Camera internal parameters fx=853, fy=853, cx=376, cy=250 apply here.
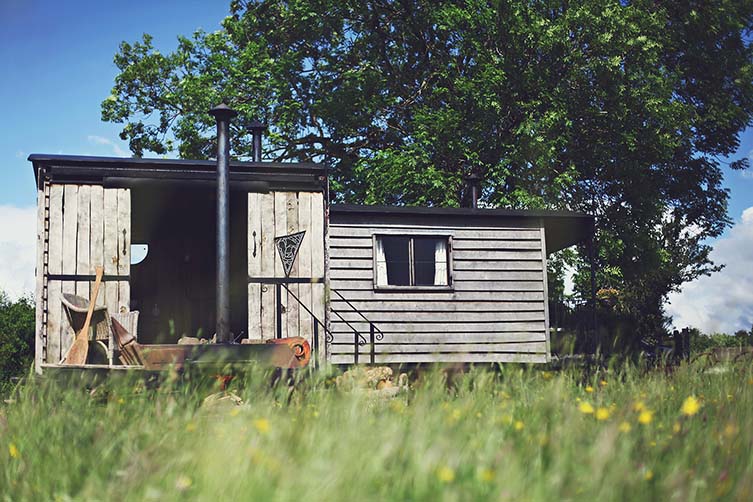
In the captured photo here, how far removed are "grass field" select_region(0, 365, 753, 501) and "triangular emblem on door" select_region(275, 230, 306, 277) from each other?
23.6 ft

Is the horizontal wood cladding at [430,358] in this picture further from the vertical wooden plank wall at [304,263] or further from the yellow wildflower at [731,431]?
the yellow wildflower at [731,431]

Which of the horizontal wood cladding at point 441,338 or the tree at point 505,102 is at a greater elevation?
the tree at point 505,102

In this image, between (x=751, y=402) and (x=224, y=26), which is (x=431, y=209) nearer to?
(x=751, y=402)

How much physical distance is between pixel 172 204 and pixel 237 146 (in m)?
10.5

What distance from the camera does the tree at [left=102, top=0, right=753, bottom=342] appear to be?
22203mm

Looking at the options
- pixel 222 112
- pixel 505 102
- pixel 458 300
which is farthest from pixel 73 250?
pixel 505 102

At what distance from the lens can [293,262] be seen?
1251cm

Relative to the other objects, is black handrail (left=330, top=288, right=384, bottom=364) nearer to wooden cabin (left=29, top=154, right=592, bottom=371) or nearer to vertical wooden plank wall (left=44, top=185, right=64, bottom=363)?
wooden cabin (left=29, top=154, right=592, bottom=371)

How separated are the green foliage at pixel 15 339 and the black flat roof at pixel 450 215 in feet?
19.7

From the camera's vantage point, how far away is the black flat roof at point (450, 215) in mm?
15930

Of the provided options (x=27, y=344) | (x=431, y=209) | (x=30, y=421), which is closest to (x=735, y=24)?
(x=431, y=209)

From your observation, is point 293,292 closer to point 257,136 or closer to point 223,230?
point 223,230

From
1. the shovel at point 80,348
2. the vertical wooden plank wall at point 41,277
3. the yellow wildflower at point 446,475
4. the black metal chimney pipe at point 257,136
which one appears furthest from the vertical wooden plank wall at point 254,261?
the yellow wildflower at point 446,475

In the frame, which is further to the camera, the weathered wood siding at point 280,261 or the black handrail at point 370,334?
the black handrail at point 370,334
